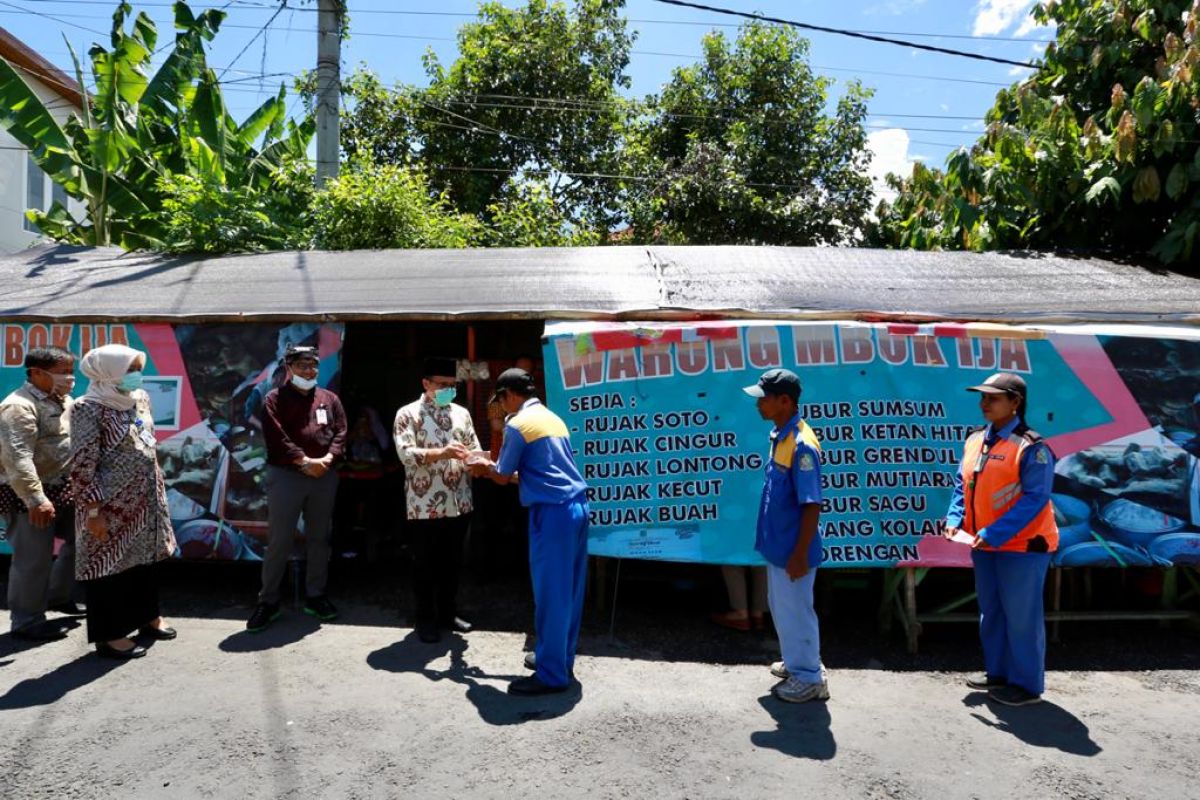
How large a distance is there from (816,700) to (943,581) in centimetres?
261

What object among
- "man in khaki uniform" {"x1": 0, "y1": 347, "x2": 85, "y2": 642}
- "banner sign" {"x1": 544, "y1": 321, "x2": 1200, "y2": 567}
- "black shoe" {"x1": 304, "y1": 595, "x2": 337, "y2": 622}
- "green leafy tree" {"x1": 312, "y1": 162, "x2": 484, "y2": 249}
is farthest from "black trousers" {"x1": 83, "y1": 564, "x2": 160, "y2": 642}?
"green leafy tree" {"x1": 312, "y1": 162, "x2": 484, "y2": 249}

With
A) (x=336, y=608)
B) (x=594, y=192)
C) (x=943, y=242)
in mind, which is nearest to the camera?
(x=336, y=608)

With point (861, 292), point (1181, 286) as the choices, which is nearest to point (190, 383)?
point (861, 292)

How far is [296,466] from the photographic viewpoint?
5.20 m

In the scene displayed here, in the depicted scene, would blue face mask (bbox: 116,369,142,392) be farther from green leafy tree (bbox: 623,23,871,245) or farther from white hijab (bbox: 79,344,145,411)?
green leafy tree (bbox: 623,23,871,245)

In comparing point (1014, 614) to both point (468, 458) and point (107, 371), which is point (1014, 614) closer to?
point (468, 458)

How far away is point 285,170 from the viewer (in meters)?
11.7

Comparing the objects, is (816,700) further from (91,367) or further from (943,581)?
(91,367)

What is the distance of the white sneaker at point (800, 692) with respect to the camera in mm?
4250

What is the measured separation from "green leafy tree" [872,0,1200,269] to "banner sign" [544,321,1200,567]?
304 cm

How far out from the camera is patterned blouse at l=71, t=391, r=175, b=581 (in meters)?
4.48

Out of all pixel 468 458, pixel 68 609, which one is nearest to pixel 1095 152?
pixel 468 458

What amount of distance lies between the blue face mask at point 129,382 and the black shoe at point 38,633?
1.71 m

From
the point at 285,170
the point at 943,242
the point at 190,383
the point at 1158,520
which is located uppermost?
the point at 285,170
